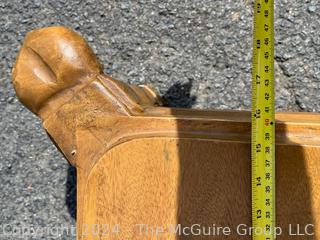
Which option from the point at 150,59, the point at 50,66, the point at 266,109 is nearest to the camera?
the point at 266,109

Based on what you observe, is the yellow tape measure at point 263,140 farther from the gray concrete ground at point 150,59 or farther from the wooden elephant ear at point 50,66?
the gray concrete ground at point 150,59

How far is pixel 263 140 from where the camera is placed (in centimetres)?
76

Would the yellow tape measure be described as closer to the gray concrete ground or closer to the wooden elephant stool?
the wooden elephant stool

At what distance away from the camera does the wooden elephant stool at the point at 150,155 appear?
77 cm

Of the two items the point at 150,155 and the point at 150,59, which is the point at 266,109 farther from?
the point at 150,59

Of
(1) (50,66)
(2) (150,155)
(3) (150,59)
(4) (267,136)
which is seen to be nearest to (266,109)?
(4) (267,136)

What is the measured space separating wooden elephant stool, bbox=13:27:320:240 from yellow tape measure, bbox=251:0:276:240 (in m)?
0.02

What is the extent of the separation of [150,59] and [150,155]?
0.48 meters

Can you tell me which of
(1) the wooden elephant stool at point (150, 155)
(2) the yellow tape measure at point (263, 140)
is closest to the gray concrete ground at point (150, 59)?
(1) the wooden elephant stool at point (150, 155)

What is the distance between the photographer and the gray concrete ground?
1.18 meters

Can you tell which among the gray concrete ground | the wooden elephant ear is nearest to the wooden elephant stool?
the wooden elephant ear

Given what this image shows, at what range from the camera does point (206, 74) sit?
123 centimetres

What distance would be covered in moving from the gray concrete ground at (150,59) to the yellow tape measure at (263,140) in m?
0.44

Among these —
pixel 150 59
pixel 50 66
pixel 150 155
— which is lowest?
pixel 150 155
